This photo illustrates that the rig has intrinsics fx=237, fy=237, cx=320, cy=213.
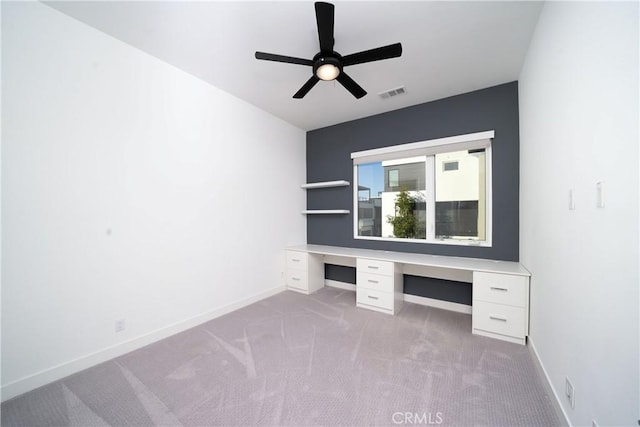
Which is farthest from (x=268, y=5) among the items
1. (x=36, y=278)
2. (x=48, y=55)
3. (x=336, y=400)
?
(x=336, y=400)

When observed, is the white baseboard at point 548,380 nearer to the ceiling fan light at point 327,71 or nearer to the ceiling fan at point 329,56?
the ceiling fan at point 329,56

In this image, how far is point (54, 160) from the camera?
1815 millimetres

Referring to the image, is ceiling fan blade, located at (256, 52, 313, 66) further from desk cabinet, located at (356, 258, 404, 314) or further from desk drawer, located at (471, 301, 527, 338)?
desk drawer, located at (471, 301, 527, 338)

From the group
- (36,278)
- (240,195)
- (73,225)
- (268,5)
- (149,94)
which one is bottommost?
(36,278)

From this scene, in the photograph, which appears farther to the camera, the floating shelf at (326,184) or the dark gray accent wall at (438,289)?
the floating shelf at (326,184)

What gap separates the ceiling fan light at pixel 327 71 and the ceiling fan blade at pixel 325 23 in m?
0.11

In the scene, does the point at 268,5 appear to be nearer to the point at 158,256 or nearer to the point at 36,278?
the point at 158,256

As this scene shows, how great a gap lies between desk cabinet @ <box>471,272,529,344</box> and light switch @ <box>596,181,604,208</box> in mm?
1485

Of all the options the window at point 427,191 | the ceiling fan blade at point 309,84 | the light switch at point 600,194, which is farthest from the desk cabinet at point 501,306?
the ceiling fan blade at point 309,84

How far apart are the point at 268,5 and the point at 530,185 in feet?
8.95

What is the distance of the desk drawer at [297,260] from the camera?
3.75 metres

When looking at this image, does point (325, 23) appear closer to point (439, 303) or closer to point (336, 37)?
point (336, 37)

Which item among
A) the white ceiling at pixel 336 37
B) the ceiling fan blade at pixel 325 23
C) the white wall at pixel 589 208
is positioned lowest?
the white wall at pixel 589 208

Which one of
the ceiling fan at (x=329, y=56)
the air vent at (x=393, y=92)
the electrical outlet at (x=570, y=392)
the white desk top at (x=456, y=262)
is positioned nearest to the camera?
the electrical outlet at (x=570, y=392)
